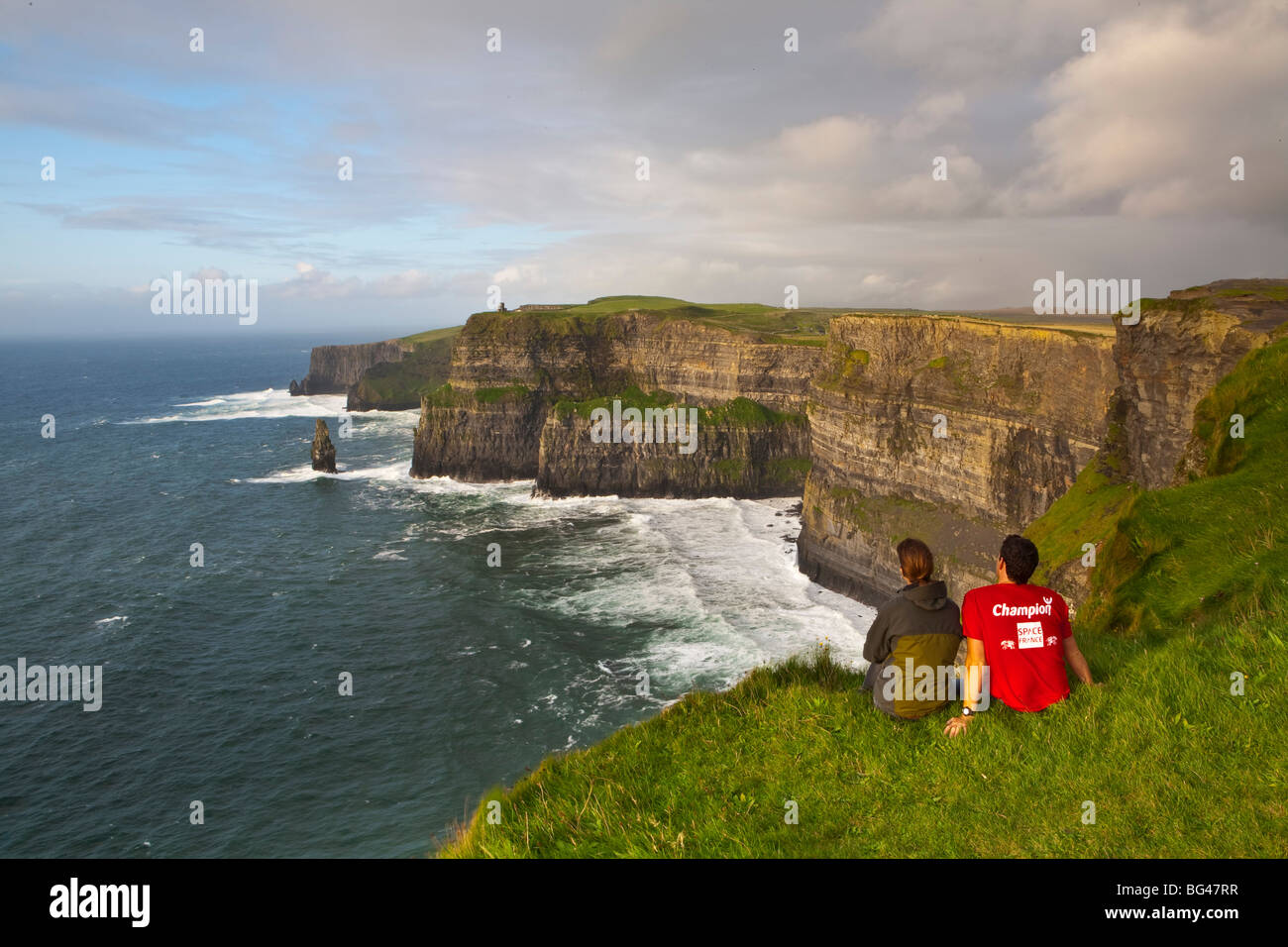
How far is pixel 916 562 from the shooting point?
963 centimetres

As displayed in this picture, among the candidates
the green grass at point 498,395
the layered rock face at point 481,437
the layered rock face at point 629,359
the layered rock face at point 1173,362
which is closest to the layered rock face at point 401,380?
the layered rock face at point 629,359

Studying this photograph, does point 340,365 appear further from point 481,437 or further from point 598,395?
point 598,395

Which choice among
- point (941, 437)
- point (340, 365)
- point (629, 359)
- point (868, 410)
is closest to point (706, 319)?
point (629, 359)

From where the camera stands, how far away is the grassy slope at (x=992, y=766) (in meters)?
7.41

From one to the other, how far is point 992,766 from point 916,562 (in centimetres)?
250

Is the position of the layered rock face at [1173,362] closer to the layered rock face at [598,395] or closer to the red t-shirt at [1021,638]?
the red t-shirt at [1021,638]

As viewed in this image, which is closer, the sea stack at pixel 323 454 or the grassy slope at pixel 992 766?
the grassy slope at pixel 992 766

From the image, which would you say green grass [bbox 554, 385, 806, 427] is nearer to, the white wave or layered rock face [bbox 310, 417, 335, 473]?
layered rock face [bbox 310, 417, 335, 473]

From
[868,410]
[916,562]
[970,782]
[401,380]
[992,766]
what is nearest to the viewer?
[970,782]

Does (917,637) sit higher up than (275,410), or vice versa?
(275,410)

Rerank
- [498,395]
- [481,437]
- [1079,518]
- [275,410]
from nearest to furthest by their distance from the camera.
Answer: [1079,518] → [481,437] → [498,395] → [275,410]

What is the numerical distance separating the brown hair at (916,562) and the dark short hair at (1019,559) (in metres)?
0.93

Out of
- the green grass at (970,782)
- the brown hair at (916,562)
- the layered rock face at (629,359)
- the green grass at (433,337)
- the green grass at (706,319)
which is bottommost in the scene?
the green grass at (970,782)
